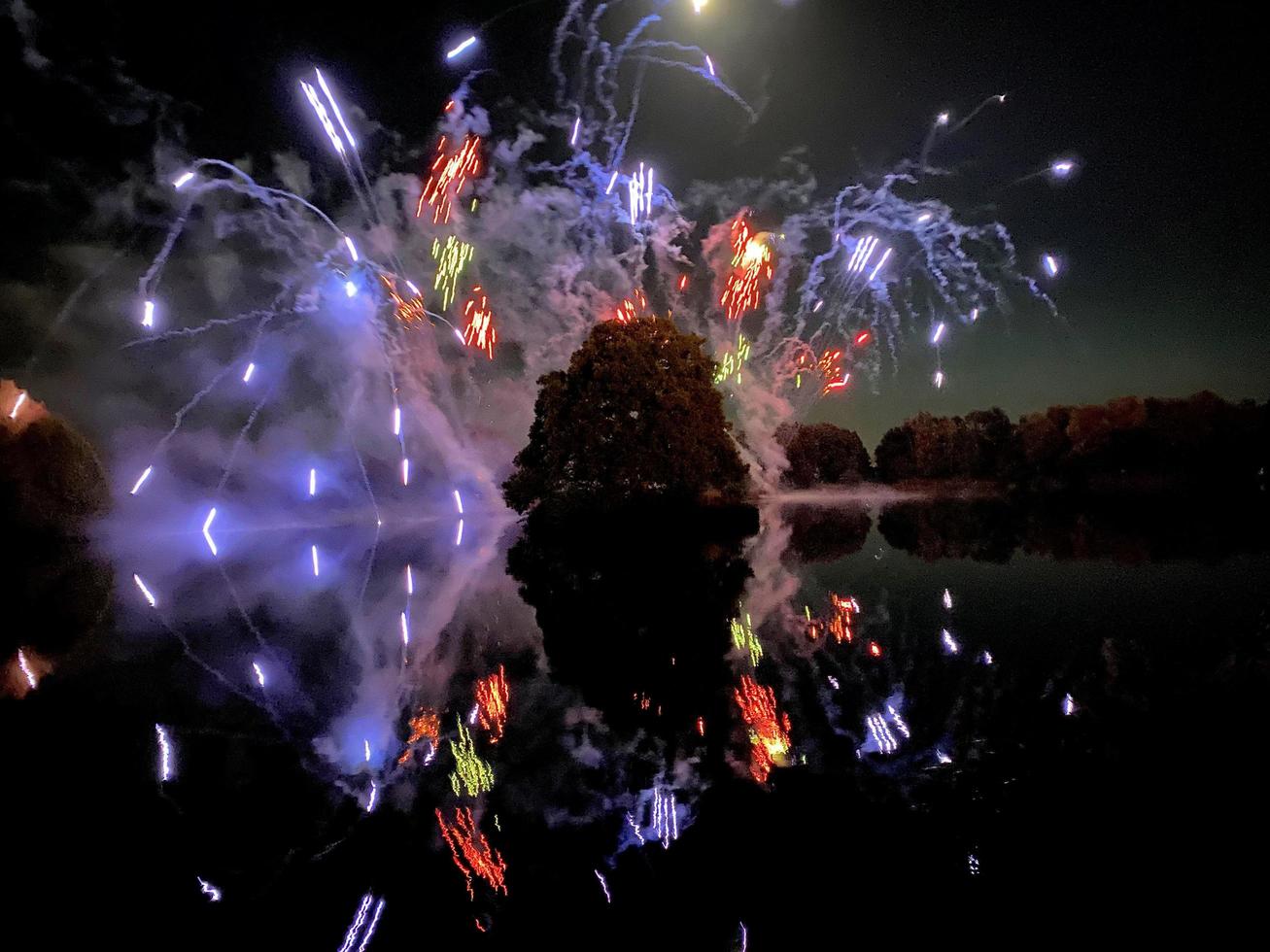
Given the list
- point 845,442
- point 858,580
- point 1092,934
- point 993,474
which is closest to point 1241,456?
point 993,474

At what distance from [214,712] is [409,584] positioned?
322 inches

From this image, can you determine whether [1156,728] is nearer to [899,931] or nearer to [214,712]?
[899,931]

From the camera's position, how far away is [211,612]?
11062 mm

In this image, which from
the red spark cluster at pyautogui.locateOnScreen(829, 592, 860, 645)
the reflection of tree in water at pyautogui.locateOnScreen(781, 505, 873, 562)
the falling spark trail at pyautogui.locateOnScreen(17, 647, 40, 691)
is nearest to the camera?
the falling spark trail at pyautogui.locateOnScreen(17, 647, 40, 691)

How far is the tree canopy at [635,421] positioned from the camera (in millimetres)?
26000

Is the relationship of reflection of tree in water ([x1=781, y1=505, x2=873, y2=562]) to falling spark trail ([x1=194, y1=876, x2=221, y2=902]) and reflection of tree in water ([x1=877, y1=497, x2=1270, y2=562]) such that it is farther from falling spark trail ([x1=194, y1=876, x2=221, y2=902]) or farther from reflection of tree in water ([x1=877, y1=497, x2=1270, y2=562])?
falling spark trail ([x1=194, y1=876, x2=221, y2=902])

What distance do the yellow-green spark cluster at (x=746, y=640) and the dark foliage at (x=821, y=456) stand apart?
205ft

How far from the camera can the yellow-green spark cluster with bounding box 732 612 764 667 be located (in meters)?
6.62

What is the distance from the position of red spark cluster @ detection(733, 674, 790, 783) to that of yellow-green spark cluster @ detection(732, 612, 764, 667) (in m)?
Result: 0.81

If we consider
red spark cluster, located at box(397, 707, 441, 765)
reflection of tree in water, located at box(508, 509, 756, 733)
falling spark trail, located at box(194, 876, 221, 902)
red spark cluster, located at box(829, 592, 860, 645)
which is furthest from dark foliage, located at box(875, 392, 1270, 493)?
falling spark trail, located at box(194, 876, 221, 902)

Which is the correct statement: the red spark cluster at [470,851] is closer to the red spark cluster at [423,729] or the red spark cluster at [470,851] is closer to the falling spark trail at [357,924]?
the falling spark trail at [357,924]

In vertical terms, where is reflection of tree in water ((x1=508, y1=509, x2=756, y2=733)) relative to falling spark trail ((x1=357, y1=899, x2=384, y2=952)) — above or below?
above

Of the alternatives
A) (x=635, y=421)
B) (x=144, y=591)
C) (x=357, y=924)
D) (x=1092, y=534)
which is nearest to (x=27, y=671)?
(x=357, y=924)

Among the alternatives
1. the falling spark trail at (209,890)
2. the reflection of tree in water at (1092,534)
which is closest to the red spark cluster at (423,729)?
the falling spark trail at (209,890)
